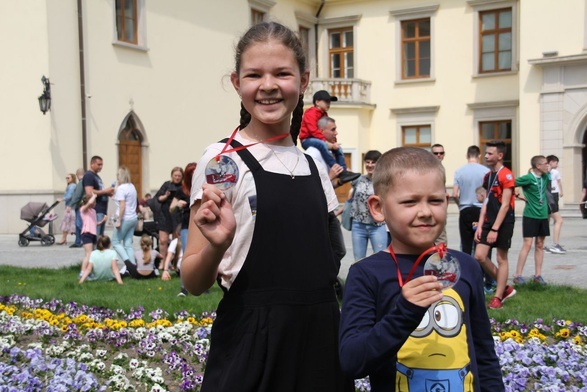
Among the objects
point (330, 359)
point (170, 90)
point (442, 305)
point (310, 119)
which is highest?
point (170, 90)

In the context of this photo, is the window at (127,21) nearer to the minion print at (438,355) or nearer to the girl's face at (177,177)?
the girl's face at (177,177)

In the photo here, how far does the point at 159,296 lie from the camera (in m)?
8.41

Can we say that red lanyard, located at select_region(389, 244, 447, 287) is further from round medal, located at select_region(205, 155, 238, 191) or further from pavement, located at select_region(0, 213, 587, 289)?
pavement, located at select_region(0, 213, 587, 289)

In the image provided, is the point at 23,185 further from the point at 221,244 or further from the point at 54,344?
the point at 221,244

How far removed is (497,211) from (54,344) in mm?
4746

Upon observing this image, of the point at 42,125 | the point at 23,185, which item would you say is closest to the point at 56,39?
the point at 42,125

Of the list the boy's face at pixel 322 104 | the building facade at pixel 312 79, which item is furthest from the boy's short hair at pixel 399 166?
the building facade at pixel 312 79

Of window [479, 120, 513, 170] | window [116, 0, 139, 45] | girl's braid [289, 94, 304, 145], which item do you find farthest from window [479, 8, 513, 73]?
girl's braid [289, 94, 304, 145]

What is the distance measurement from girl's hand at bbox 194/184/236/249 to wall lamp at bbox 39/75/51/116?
17946mm

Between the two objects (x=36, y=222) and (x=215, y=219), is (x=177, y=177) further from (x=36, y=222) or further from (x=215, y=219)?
(x=215, y=219)

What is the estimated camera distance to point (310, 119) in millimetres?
7672

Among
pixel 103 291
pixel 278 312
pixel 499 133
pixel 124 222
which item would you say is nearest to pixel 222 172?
pixel 278 312

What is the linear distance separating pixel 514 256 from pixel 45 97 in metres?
12.5

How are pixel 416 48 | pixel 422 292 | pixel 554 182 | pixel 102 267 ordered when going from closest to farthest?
pixel 422 292, pixel 102 267, pixel 554 182, pixel 416 48
